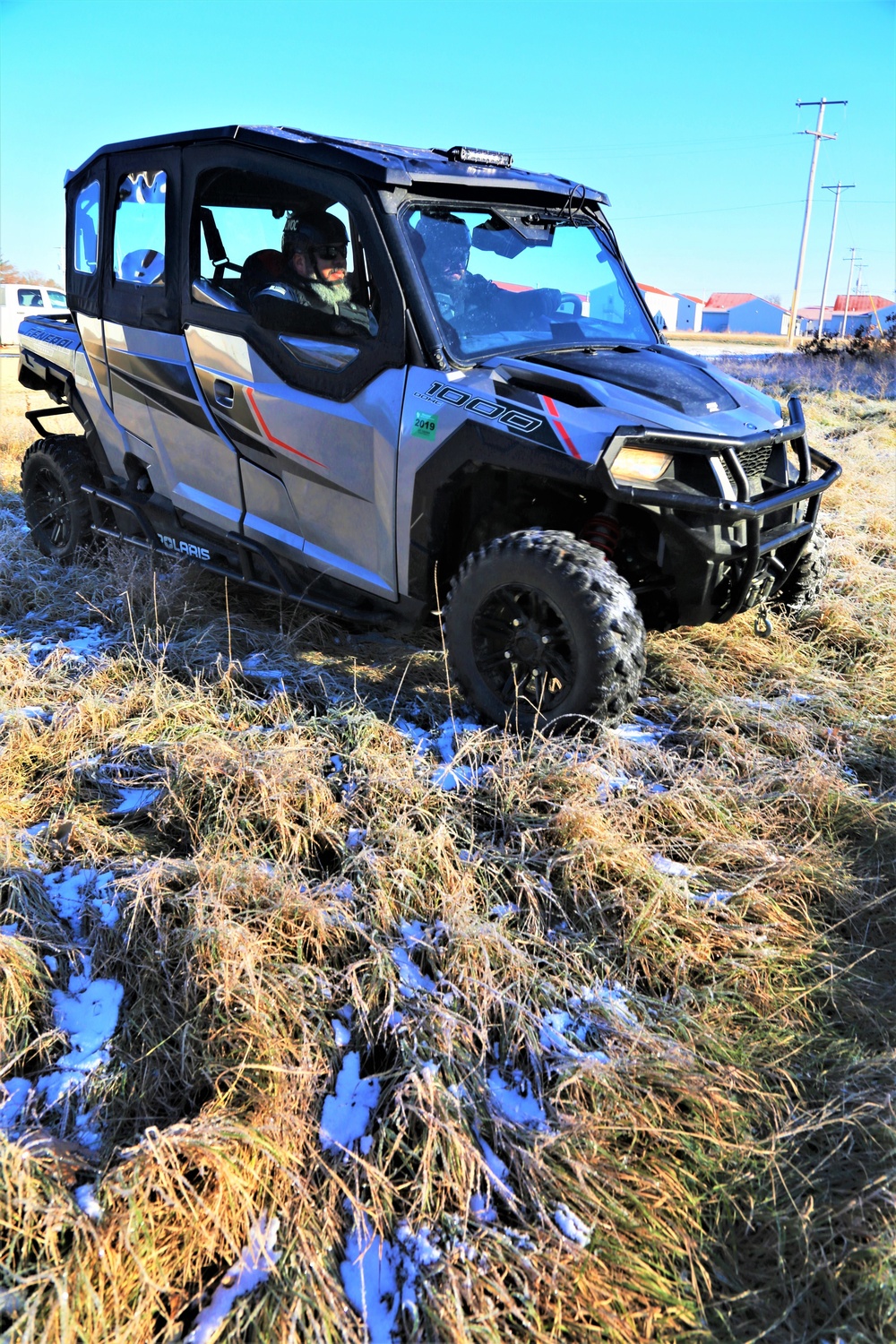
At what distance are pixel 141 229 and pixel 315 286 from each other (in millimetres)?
1266

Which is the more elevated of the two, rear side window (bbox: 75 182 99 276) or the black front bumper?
rear side window (bbox: 75 182 99 276)

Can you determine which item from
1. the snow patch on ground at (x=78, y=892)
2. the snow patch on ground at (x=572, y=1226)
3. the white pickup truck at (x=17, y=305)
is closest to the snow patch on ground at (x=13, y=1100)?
the snow patch on ground at (x=78, y=892)

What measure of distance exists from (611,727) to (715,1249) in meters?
1.77

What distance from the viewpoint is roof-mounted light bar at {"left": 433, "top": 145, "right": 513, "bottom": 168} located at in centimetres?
378

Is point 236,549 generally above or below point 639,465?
below

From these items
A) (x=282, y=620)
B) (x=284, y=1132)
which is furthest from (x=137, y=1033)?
→ (x=282, y=620)

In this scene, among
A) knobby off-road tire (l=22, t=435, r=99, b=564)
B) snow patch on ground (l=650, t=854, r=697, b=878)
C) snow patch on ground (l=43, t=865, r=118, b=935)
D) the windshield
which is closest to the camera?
snow patch on ground (l=43, t=865, r=118, b=935)

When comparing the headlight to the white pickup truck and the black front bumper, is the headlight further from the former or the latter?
the white pickup truck

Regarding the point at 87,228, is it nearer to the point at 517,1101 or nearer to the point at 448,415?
the point at 448,415

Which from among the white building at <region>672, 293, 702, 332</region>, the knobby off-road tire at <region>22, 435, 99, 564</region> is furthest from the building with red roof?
the knobby off-road tire at <region>22, 435, 99, 564</region>

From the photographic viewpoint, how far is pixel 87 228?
5.02 meters

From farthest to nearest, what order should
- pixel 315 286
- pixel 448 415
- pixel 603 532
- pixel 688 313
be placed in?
1. pixel 688 313
2. pixel 315 286
3. pixel 603 532
4. pixel 448 415

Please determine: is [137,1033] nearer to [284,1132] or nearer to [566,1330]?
[284,1132]

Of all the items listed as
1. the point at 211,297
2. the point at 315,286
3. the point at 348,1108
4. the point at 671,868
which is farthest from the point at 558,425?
the point at 348,1108
